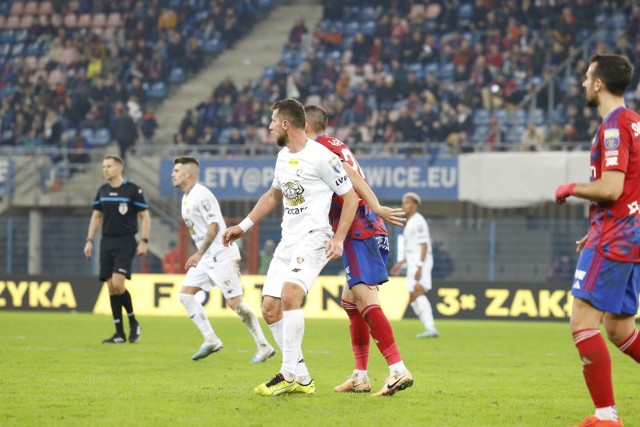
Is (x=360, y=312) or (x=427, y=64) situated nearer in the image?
(x=360, y=312)

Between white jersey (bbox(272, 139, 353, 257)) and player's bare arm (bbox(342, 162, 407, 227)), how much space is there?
4.8 inches

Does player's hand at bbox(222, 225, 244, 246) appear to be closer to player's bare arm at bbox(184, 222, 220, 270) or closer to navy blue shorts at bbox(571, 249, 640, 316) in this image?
navy blue shorts at bbox(571, 249, 640, 316)

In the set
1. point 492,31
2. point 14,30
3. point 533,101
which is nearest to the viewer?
point 533,101

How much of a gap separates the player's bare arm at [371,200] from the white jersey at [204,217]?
4284 mm

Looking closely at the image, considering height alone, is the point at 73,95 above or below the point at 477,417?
above

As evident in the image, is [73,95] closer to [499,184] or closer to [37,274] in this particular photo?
[37,274]

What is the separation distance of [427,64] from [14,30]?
1431 cm

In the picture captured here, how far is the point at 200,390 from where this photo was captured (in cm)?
953

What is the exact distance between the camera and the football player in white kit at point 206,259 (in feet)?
43.6

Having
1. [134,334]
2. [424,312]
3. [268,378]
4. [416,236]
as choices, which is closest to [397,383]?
[268,378]

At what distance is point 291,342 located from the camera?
30.2ft

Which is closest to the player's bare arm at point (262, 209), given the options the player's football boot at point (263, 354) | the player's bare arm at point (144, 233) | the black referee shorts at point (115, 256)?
the player's football boot at point (263, 354)

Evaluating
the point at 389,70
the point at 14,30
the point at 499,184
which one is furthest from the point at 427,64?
the point at 14,30

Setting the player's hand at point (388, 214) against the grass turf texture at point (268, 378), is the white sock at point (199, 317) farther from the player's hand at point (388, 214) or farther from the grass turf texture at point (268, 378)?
the player's hand at point (388, 214)
